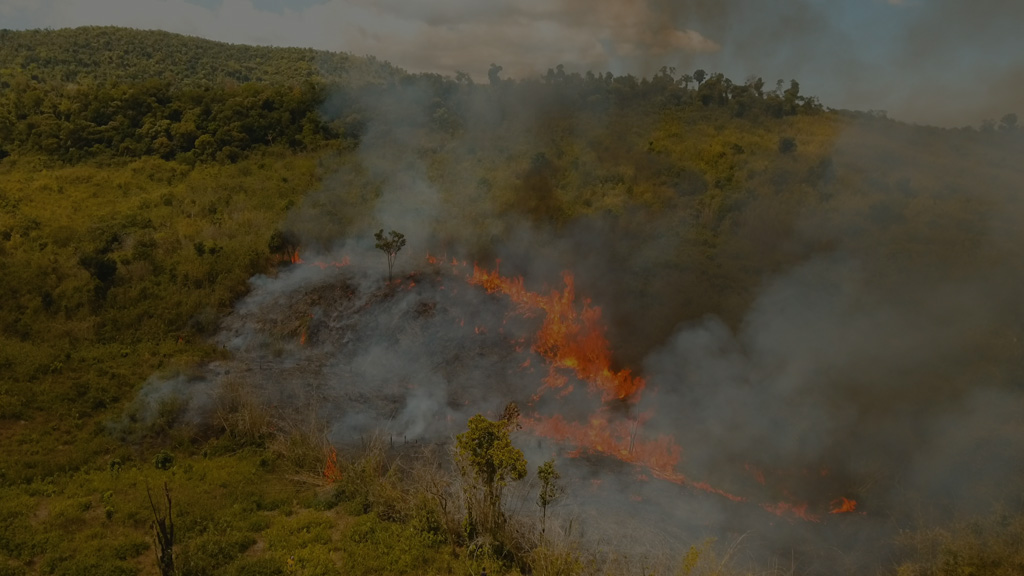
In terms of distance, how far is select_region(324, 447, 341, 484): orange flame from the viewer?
36.8ft

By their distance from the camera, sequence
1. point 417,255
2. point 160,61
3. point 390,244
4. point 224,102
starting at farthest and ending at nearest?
point 160,61, point 224,102, point 417,255, point 390,244

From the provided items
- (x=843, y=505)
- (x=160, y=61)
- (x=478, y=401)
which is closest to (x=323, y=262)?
(x=478, y=401)

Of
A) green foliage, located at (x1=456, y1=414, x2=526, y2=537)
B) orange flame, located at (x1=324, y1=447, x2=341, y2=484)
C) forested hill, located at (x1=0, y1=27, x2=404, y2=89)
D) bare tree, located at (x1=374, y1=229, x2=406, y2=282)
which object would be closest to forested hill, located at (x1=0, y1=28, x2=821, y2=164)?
forested hill, located at (x1=0, y1=27, x2=404, y2=89)

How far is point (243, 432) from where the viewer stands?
41.9 feet

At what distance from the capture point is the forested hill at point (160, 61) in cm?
4241

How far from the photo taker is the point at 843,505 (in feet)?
36.1

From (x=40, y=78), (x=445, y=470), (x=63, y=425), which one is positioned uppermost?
(x=40, y=78)

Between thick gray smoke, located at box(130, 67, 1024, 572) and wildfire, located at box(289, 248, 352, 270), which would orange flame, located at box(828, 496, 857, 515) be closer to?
thick gray smoke, located at box(130, 67, 1024, 572)

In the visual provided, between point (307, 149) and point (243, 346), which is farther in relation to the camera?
point (307, 149)

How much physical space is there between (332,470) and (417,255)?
11419 millimetres

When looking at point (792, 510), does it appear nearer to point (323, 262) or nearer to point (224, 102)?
point (323, 262)

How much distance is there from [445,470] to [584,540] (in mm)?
3313

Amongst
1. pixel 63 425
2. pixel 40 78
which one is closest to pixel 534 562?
pixel 63 425

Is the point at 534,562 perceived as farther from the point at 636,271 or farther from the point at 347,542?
the point at 636,271
